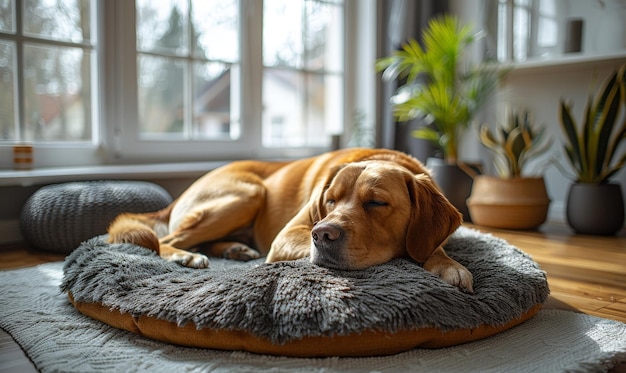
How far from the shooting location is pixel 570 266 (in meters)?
2.85

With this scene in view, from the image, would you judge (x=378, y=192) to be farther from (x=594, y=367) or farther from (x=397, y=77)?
(x=397, y=77)

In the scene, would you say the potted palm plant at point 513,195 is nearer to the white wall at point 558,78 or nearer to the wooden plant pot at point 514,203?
the wooden plant pot at point 514,203

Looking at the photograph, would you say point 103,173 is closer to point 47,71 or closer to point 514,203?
point 47,71

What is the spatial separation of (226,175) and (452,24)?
2.51m

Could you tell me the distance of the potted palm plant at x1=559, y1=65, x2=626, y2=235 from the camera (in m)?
3.75

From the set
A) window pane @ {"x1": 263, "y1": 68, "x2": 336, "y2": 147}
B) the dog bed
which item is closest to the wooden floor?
the dog bed

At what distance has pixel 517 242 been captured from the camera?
3.55 metres

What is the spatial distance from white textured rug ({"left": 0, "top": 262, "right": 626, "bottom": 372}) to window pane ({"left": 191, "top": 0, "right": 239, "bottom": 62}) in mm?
2928

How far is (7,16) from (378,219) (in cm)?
282

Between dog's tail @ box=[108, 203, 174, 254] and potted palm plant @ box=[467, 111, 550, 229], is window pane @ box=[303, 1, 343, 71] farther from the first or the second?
dog's tail @ box=[108, 203, 174, 254]

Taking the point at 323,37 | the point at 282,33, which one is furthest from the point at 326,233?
the point at 323,37

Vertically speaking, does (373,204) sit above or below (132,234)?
above

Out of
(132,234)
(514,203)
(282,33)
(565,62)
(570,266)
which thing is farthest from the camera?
(282,33)

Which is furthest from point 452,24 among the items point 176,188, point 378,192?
point 378,192
